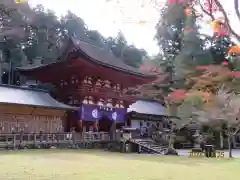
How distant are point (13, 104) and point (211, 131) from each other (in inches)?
754

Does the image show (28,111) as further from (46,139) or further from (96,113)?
(96,113)

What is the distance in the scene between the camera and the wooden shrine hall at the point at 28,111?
Answer: 66.8ft

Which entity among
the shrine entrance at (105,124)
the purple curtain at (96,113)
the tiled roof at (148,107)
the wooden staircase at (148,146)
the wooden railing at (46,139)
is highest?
the tiled roof at (148,107)

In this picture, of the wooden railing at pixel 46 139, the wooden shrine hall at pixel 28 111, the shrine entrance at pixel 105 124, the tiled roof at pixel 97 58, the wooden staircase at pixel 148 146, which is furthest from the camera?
the shrine entrance at pixel 105 124

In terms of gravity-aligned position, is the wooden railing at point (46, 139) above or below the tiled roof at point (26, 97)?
below

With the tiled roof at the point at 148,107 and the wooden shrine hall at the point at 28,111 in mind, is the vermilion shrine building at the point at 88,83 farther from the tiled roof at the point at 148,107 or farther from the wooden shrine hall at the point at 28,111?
the tiled roof at the point at 148,107

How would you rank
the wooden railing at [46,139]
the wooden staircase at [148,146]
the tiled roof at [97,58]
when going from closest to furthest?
the wooden railing at [46,139] → the wooden staircase at [148,146] → the tiled roof at [97,58]

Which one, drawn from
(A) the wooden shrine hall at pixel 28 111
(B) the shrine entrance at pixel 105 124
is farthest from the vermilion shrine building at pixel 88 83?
(A) the wooden shrine hall at pixel 28 111

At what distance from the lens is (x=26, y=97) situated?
22.0 metres

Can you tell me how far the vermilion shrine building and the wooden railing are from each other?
1.82 metres


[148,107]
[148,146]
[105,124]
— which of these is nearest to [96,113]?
[105,124]

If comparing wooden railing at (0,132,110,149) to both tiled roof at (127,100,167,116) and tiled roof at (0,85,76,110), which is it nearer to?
tiled roof at (0,85,76,110)

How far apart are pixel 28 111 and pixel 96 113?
5414 mm

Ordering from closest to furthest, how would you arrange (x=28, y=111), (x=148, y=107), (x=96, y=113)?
1. (x=28, y=111)
2. (x=96, y=113)
3. (x=148, y=107)
